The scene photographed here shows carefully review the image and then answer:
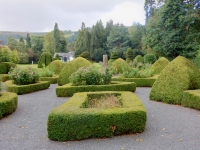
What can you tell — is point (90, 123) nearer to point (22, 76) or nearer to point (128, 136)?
point (128, 136)

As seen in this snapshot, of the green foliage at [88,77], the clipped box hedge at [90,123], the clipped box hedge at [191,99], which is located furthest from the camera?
the green foliage at [88,77]

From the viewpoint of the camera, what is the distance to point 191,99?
702 centimetres

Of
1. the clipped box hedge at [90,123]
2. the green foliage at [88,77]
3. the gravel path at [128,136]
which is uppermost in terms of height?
the green foliage at [88,77]

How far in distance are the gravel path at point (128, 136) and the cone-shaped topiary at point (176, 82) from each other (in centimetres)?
107

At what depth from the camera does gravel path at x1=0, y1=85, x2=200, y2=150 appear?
412cm

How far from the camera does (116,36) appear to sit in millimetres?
41938

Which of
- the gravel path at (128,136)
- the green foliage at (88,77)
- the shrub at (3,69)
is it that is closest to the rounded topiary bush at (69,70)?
the green foliage at (88,77)

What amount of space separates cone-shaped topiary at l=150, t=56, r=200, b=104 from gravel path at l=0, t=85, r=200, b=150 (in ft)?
3.50

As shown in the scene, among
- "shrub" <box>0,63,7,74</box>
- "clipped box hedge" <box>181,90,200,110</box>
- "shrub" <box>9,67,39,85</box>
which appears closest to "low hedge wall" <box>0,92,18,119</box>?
"shrub" <box>9,67,39,85</box>

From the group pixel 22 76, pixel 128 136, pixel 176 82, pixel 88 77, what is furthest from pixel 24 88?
pixel 128 136

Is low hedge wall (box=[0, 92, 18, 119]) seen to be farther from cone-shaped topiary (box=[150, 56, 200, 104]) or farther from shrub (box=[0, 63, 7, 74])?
shrub (box=[0, 63, 7, 74])

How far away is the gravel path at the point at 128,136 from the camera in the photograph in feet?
13.5

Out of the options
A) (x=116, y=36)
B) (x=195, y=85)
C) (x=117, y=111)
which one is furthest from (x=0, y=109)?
(x=116, y=36)

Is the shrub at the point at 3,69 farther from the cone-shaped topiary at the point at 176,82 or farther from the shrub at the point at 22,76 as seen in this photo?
the cone-shaped topiary at the point at 176,82
